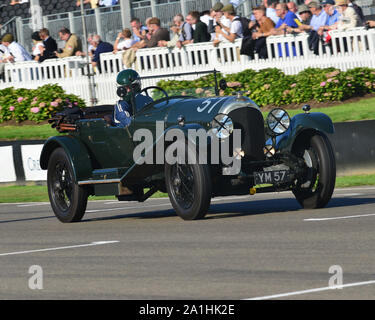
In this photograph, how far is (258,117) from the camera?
11.3 meters

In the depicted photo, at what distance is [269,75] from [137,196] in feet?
34.4

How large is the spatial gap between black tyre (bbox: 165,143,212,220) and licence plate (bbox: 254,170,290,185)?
654 millimetres

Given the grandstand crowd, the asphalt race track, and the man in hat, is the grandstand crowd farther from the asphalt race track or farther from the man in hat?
the asphalt race track

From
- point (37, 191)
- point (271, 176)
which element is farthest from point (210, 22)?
point (271, 176)

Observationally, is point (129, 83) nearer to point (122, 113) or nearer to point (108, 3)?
point (122, 113)

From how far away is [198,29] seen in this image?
76.0ft

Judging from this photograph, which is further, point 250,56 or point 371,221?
point 250,56

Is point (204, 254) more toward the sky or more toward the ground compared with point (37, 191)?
more toward the ground

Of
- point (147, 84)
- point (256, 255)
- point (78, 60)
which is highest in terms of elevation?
point (78, 60)

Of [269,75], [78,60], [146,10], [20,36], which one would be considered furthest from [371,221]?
[20,36]

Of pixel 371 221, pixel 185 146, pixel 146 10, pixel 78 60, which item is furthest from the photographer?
pixel 146 10

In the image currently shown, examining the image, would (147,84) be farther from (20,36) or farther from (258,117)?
(20,36)

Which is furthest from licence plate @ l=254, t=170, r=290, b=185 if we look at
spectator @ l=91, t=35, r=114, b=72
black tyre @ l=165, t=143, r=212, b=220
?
spectator @ l=91, t=35, r=114, b=72

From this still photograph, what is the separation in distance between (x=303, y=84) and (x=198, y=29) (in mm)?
3533
